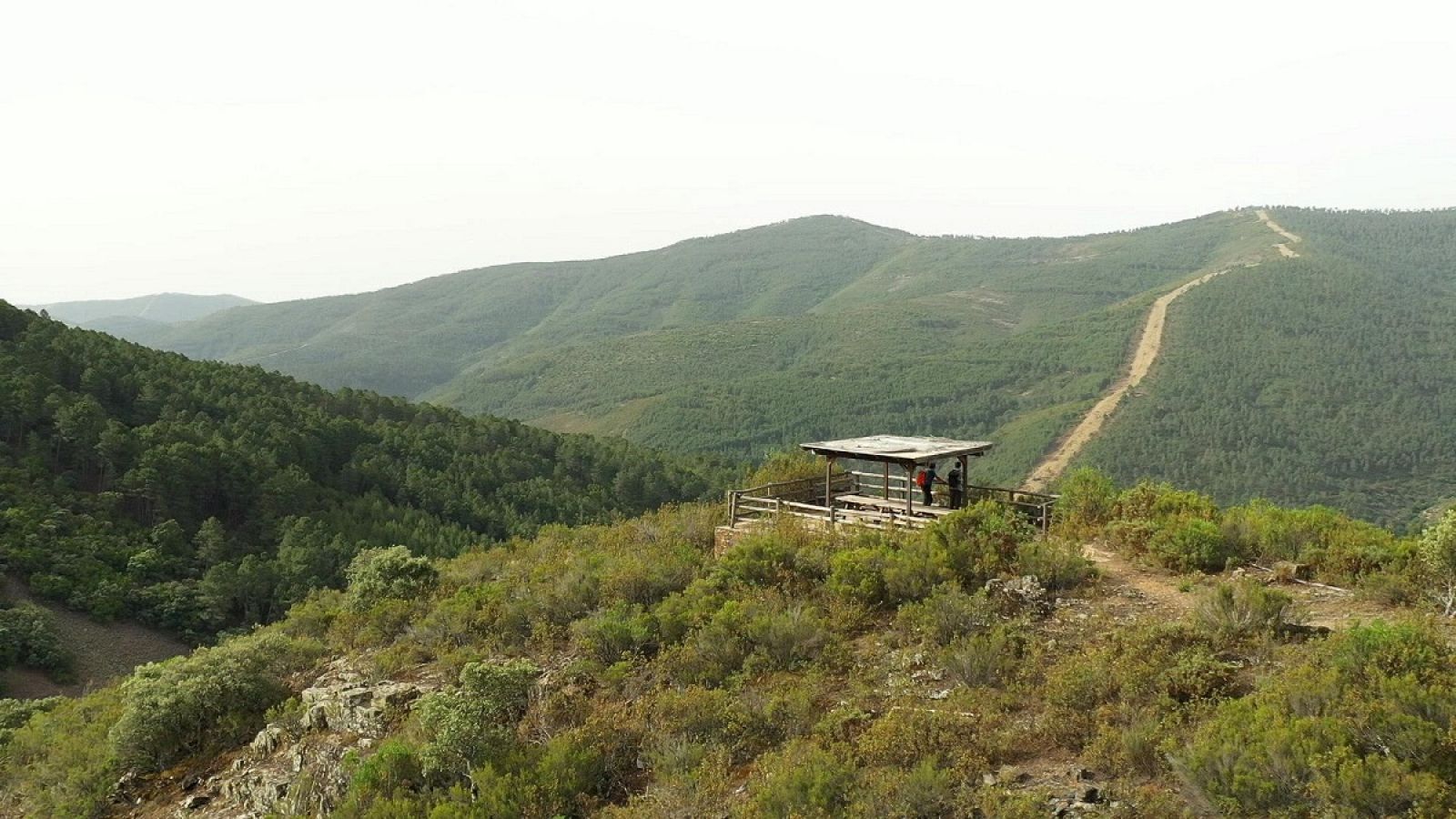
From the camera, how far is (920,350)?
151250 mm

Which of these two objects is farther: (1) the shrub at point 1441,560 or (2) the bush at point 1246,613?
(1) the shrub at point 1441,560

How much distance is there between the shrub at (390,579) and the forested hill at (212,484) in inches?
828

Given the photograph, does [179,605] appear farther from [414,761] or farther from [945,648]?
[945,648]

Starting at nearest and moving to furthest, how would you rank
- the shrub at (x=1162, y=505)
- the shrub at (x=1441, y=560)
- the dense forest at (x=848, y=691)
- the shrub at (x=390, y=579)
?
the dense forest at (x=848, y=691)
the shrub at (x=1441, y=560)
the shrub at (x=1162, y=505)
the shrub at (x=390, y=579)

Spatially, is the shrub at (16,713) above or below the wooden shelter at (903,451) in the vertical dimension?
below

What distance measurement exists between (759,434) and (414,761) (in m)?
115

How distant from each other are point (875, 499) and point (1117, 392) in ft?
354

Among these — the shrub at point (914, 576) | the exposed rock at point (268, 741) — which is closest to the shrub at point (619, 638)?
the shrub at point (914, 576)

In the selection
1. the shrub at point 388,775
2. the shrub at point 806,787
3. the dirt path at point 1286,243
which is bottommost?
the shrub at point 388,775

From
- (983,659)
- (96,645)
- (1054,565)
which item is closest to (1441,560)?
(1054,565)

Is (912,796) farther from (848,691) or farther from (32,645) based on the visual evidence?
(32,645)

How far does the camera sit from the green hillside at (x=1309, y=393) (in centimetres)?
8881

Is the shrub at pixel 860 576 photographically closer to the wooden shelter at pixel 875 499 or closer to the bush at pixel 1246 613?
the wooden shelter at pixel 875 499

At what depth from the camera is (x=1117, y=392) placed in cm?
11281
